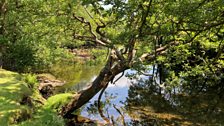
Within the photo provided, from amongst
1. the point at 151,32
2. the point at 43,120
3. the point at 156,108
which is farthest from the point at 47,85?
the point at 151,32

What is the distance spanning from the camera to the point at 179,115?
61.5ft

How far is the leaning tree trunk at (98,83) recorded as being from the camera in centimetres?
1537

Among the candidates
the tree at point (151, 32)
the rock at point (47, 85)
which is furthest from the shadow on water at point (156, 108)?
the rock at point (47, 85)

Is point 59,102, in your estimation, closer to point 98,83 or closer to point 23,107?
point 98,83

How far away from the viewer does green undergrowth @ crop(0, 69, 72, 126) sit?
11.7 m

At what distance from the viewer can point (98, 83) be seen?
1555 centimetres

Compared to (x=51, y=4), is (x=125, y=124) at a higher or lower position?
lower

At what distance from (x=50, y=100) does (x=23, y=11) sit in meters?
9.02

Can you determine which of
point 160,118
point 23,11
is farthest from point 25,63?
point 160,118

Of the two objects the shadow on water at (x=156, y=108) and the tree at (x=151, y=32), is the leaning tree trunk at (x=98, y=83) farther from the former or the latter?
the shadow on water at (x=156, y=108)

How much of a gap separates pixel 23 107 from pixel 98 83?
4.08 m

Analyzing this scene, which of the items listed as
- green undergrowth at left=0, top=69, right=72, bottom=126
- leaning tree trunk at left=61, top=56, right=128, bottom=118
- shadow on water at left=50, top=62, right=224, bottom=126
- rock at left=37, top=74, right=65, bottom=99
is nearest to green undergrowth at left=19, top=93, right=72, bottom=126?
green undergrowth at left=0, top=69, right=72, bottom=126

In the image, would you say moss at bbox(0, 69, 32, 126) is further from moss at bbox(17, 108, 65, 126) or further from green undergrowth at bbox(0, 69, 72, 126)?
moss at bbox(17, 108, 65, 126)

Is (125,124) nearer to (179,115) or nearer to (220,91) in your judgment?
(179,115)
